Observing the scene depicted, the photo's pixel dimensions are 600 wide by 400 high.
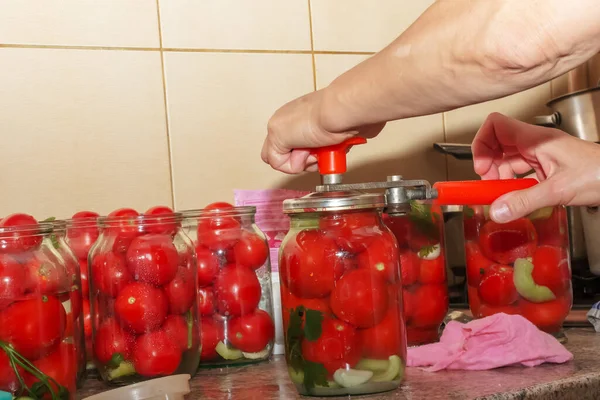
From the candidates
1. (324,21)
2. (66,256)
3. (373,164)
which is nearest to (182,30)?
(324,21)

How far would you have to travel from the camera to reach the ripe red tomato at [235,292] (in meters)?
0.90

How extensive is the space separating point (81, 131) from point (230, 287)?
40cm

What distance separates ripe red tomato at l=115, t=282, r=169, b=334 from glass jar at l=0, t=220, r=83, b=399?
59 mm

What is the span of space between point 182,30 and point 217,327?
1.75 feet

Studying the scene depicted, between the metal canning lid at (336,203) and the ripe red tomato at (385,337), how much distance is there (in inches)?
4.4

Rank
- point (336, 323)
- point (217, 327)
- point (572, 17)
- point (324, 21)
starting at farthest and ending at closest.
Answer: point (324, 21) < point (217, 327) < point (336, 323) < point (572, 17)

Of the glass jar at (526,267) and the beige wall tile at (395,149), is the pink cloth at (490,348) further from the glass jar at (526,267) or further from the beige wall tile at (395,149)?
the beige wall tile at (395,149)

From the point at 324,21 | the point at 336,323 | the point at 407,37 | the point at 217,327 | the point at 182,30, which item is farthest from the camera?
the point at 324,21

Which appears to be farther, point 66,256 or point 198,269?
point 198,269

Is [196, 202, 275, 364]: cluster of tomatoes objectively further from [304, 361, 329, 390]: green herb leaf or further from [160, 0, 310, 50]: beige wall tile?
[160, 0, 310, 50]: beige wall tile

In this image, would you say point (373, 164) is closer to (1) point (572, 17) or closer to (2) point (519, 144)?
(2) point (519, 144)

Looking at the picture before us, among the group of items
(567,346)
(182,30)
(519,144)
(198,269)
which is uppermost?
(182,30)

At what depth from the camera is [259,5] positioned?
1267 millimetres

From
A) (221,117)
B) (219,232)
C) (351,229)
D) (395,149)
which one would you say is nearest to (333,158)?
(351,229)
